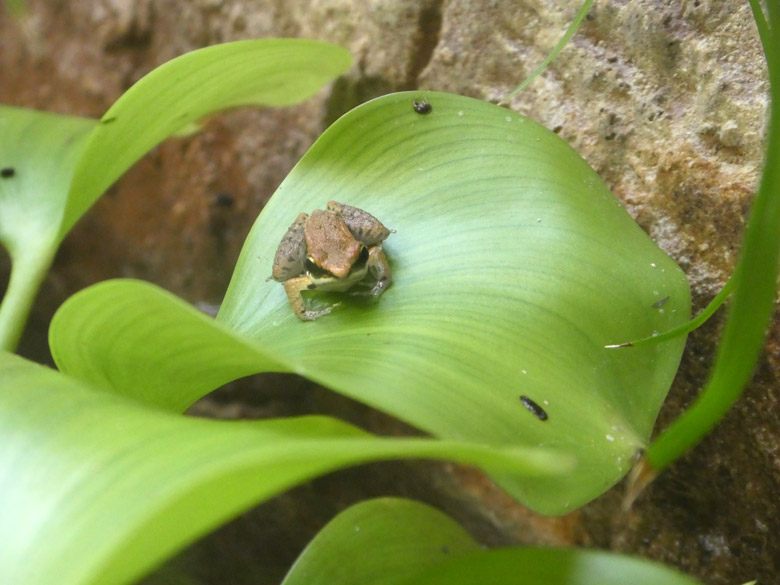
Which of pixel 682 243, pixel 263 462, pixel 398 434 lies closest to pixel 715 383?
pixel 263 462

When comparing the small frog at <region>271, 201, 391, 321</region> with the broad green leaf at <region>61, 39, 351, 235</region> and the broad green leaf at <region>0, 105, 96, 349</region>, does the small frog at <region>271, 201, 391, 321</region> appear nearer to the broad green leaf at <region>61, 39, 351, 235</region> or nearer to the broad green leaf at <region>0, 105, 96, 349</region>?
the broad green leaf at <region>61, 39, 351, 235</region>

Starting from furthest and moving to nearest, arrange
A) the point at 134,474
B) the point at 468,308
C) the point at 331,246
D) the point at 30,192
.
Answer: the point at 30,192
the point at 331,246
the point at 468,308
the point at 134,474

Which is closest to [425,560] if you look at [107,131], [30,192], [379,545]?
[379,545]

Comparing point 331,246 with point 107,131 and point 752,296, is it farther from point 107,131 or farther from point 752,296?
point 752,296

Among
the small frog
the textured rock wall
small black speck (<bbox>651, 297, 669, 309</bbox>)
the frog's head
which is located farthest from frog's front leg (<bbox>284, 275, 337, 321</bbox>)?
the textured rock wall

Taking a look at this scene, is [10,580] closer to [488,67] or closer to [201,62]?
[201,62]

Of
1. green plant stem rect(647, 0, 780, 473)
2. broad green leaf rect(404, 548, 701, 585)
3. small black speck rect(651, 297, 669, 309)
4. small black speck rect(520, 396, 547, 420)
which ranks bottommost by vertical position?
broad green leaf rect(404, 548, 701, 585)
